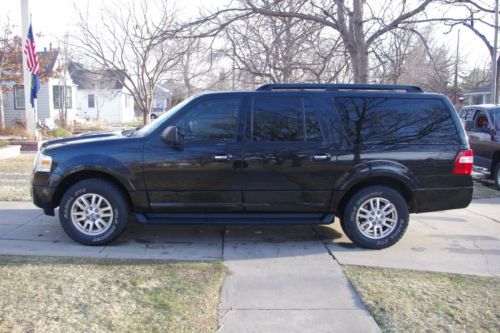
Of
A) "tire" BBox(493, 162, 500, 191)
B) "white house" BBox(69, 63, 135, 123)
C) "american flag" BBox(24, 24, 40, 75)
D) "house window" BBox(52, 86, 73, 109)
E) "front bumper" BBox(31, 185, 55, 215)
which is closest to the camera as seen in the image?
"front bumper" BBox(31, 185, 55, 215)

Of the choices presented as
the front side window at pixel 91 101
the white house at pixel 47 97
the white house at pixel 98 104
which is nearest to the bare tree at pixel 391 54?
the white house at pixel 47 97

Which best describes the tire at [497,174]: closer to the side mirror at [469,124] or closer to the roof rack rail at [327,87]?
the side mirror at [469,124]

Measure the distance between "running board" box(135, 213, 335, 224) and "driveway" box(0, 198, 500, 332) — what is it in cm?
34

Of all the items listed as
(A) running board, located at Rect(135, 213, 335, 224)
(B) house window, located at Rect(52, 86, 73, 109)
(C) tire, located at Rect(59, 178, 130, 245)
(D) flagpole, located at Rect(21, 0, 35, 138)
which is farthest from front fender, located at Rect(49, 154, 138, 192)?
(B) house window, located at Rect(52, 86, 73, 109)

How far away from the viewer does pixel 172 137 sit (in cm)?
532

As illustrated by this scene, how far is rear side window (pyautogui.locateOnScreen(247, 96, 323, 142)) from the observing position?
5.59 metres

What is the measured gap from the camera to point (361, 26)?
1184 cm

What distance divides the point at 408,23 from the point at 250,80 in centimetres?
701

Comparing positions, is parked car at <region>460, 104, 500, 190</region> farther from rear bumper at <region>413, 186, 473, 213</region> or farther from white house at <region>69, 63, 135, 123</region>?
white house at <region>69, 63, 135, 123</region>

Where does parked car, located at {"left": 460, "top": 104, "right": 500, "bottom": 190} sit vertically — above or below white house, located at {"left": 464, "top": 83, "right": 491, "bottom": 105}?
below

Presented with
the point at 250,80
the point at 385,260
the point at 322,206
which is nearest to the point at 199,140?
the point at 322,206

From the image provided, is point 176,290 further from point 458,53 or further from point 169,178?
point 458,53

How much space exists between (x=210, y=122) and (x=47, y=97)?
27307 mm

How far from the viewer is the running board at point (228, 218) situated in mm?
5559
